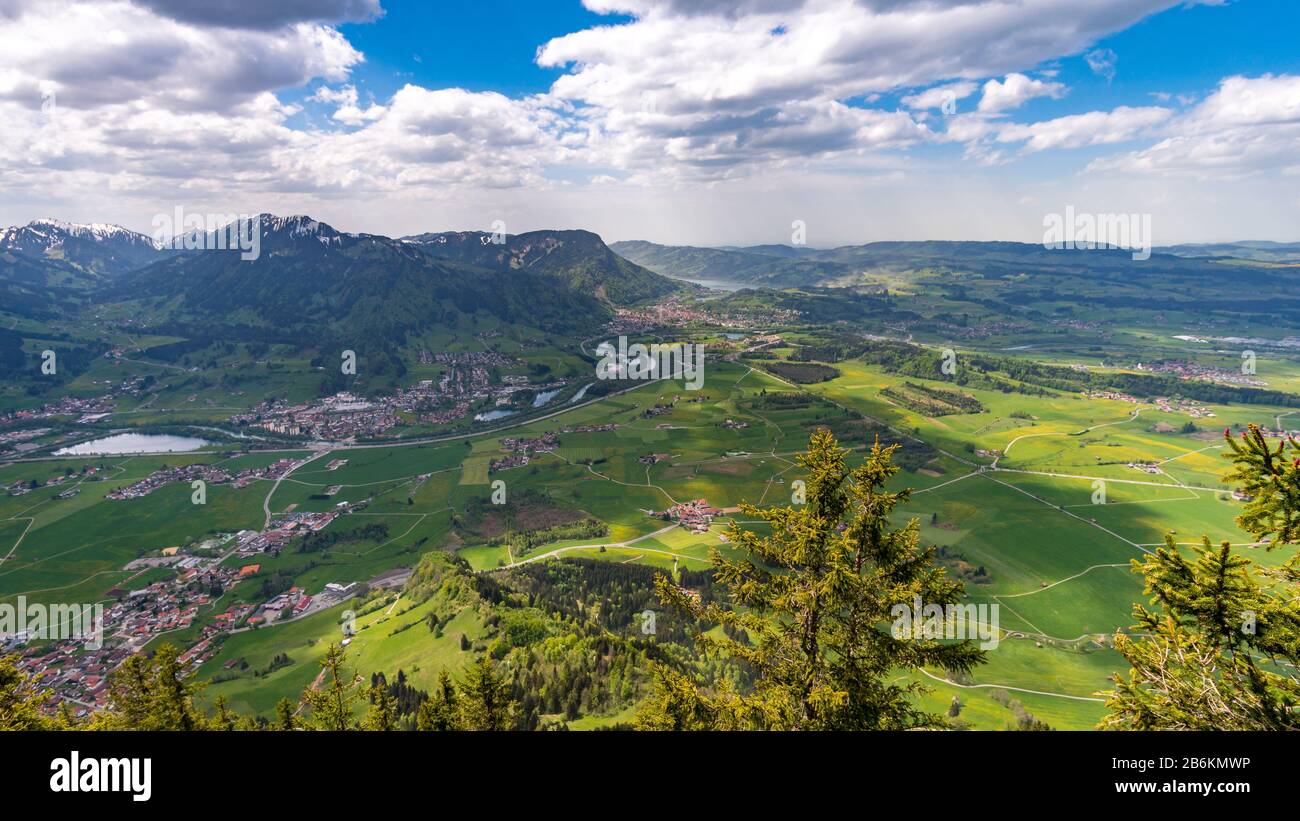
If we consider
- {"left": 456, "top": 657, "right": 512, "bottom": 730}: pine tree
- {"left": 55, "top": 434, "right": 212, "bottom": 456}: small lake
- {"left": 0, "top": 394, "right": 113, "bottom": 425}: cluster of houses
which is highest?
{"left": 0, "top": 394, "right": 113, "bottom": 425}: cluster of houses

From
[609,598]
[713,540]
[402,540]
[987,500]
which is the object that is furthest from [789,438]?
[402,540]

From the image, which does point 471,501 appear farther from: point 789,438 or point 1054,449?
point 1054,449

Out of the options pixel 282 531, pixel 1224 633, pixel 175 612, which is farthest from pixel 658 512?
→ pixel 1224 633

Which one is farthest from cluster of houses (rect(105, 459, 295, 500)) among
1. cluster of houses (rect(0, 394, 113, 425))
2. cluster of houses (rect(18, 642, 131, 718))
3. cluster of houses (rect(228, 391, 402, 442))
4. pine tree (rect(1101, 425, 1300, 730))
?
pine tree (rect(1101, 425, 1300, 730))

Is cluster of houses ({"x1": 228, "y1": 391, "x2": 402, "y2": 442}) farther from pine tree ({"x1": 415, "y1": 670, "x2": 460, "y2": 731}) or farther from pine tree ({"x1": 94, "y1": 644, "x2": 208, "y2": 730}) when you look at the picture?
pine tree ({"x1": 415, "y1": 670, "x2": 460, "y2": 731})

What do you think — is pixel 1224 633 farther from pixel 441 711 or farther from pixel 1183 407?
pixel 1183 407
